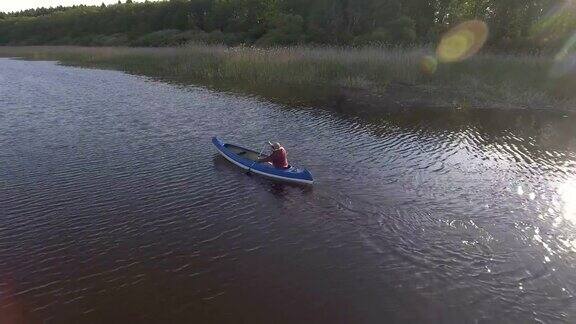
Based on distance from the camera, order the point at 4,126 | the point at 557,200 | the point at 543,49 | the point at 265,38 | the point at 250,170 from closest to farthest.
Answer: the point at 557,200, the point at 250,170, the point at 4,126, the point at 543,49, the point at 265,38

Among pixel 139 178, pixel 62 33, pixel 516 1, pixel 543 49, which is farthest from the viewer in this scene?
pixel 62 33

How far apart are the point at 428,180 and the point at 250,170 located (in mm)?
5181

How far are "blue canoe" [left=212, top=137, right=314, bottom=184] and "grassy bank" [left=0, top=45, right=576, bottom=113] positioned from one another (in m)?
10.4

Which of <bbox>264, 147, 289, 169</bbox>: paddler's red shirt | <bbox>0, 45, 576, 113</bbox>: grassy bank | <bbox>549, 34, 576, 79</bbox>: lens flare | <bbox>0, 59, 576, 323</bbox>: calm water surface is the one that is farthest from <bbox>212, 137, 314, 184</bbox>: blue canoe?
<bbox>549, 34, 576, 79</bbox>: lens flare

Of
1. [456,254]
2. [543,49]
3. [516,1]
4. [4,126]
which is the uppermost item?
[516,1]

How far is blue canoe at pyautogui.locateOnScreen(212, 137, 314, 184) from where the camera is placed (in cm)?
1198

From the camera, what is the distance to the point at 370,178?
12.7m

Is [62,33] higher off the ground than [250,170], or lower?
higher

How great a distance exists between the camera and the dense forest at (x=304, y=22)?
1216 inches

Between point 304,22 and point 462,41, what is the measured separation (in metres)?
19.3

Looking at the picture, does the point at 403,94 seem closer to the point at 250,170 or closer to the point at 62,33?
the point at 250,170

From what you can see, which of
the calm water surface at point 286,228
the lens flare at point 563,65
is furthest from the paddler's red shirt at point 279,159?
the lens flare at point 563,65

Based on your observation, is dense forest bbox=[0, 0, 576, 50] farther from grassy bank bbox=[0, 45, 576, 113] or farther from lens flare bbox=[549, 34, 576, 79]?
grassy bank bbox=[0, 45, 576, 113]

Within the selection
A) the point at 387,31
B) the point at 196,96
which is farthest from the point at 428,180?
the point at 387,31
